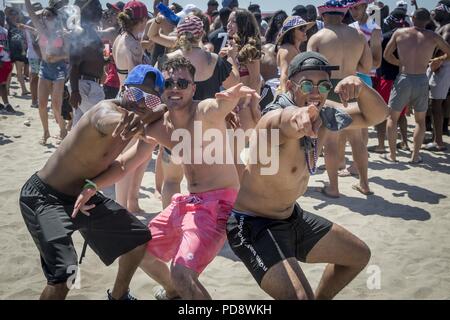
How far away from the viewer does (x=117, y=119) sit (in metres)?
2.87

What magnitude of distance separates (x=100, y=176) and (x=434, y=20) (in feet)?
25.9

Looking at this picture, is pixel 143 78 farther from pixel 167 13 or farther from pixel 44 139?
pixel 44 139

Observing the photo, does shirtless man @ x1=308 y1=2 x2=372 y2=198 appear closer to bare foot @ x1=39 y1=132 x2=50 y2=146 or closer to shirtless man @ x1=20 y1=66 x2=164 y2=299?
shirtless man @ x1=20 y1=66 x2=164 y2=299

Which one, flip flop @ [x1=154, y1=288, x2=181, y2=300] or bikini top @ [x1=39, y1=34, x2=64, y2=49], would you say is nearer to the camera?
flip flop @ [x1=154, y1=288, x2=181, y2=300]

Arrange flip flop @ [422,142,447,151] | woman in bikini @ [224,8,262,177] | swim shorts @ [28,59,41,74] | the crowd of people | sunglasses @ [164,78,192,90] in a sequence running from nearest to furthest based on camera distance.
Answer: the crowd of people
sunglasses @ [164,78,192,90]
woman in bikini @ [224,8,262,177]
flip flop @ [422,142,447,151]
swim shorts @ [28,59,41,74]

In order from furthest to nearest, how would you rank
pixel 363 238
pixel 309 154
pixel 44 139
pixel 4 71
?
pixel 4 71
pixel 44 139
pixel 363 238
pixel 309 154

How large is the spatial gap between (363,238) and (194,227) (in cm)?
215

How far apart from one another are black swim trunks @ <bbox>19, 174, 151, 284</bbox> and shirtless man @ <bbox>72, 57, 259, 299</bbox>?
15 centimetres

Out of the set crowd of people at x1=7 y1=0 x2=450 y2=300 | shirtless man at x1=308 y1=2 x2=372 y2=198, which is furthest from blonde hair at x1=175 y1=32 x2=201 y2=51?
shirtless man at x1=308 y1=2 x2=372 y2=198

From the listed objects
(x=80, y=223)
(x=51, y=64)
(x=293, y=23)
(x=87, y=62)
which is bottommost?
(x=80, y=223)

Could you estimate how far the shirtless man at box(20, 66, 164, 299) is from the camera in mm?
3037

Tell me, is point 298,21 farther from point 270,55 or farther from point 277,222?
point 277,222

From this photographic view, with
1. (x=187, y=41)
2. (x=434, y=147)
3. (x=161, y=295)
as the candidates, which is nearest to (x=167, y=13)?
(x=187, y=41)

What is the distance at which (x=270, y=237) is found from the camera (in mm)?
2762
